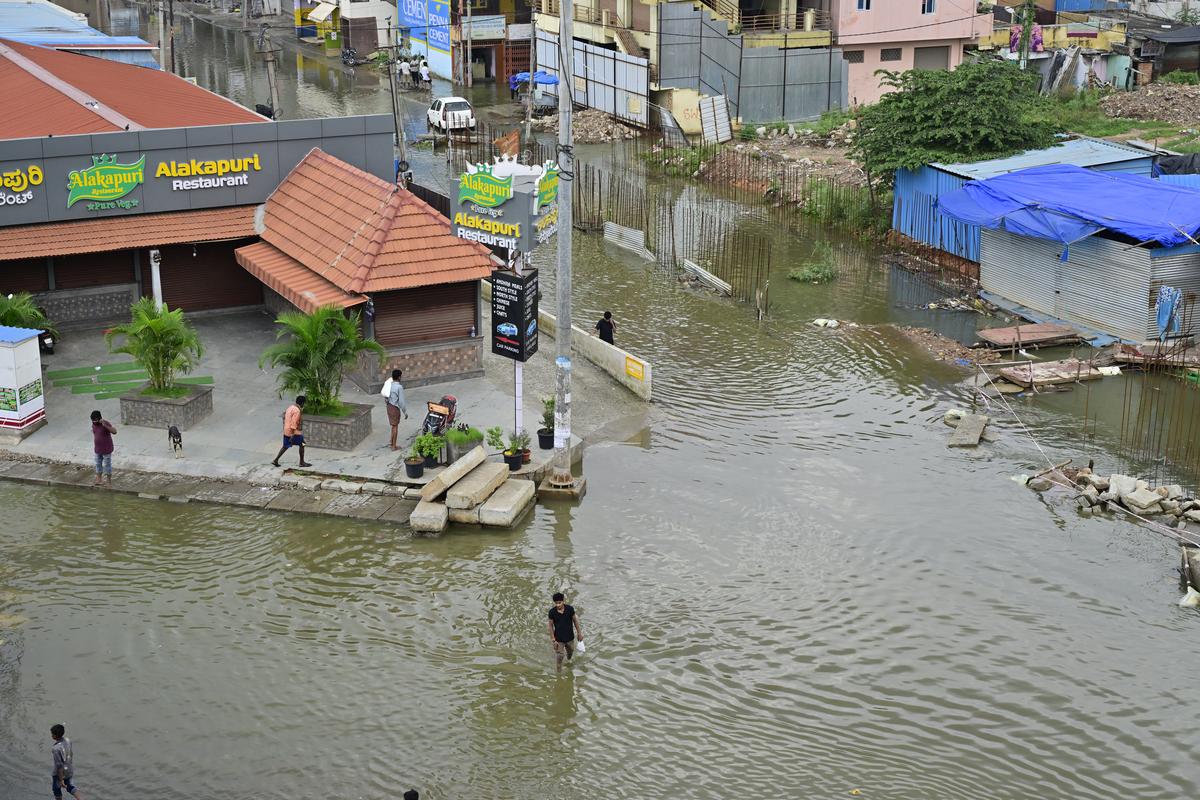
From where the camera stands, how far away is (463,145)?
5559 centimetres

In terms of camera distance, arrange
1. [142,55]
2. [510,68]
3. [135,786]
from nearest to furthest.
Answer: [135,786], [142,55], [510,68]

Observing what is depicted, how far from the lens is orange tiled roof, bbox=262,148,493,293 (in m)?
27.3

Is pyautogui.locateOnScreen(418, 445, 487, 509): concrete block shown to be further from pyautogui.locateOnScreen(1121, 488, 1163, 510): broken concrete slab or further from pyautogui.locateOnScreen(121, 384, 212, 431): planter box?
pyautogui.locateOnScreen(1121, 488, 1163, 510): broken concrete slab

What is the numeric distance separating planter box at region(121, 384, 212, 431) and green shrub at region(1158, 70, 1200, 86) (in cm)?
4953

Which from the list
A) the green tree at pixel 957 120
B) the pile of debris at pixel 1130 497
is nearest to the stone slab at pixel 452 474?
the pile of debris at pixel 1130 497

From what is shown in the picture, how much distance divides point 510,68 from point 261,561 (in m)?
54.9

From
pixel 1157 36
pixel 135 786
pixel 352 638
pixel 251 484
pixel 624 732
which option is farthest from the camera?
pixel 1157 36

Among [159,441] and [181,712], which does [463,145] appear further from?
[181,712]

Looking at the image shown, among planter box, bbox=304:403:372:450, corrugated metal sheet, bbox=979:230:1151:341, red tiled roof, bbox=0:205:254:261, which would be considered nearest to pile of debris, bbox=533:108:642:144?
corrugated metal sheet, bbox=979:230:1151:341

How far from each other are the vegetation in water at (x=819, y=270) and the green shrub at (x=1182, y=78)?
97.7 ft

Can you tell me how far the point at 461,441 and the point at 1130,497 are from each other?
471 inches

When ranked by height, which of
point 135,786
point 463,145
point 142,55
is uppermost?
point 142,55

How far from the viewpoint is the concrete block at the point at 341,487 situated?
79.0 feet

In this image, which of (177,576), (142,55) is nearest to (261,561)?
(177,576)
